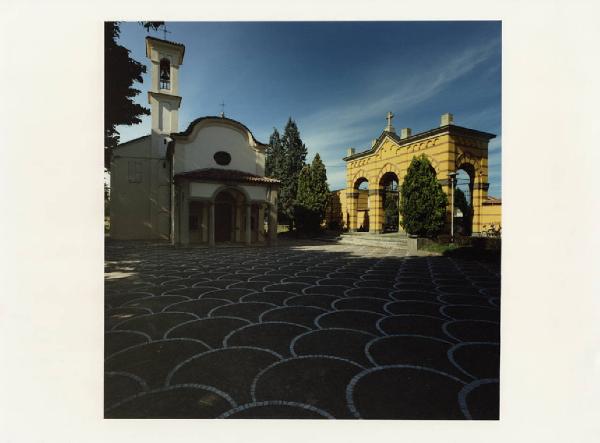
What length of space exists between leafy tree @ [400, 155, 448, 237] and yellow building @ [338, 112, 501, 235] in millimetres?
1609

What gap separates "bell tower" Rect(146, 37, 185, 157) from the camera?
1894 cm

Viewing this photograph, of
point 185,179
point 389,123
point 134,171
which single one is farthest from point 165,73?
point 389,123

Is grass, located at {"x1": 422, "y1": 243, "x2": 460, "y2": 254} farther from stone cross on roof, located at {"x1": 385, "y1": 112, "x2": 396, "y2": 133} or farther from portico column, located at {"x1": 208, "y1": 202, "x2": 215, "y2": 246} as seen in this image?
portico column, located at {"x1": 208, "y1": 202, "x2": 215, "y2": 246}

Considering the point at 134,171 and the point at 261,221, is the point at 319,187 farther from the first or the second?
the point at 134,171

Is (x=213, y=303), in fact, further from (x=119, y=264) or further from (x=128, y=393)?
(x=119, y=264)

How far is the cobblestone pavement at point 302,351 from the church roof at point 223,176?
10053mm

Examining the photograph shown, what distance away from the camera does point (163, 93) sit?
19.5 meters

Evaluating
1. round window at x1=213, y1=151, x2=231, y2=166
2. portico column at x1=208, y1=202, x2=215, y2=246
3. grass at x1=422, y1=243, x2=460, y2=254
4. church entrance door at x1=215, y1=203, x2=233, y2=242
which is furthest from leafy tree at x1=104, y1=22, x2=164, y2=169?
grass at x1=422, y1=243, x2=460, y2=254

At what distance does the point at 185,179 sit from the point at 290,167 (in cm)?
1883
